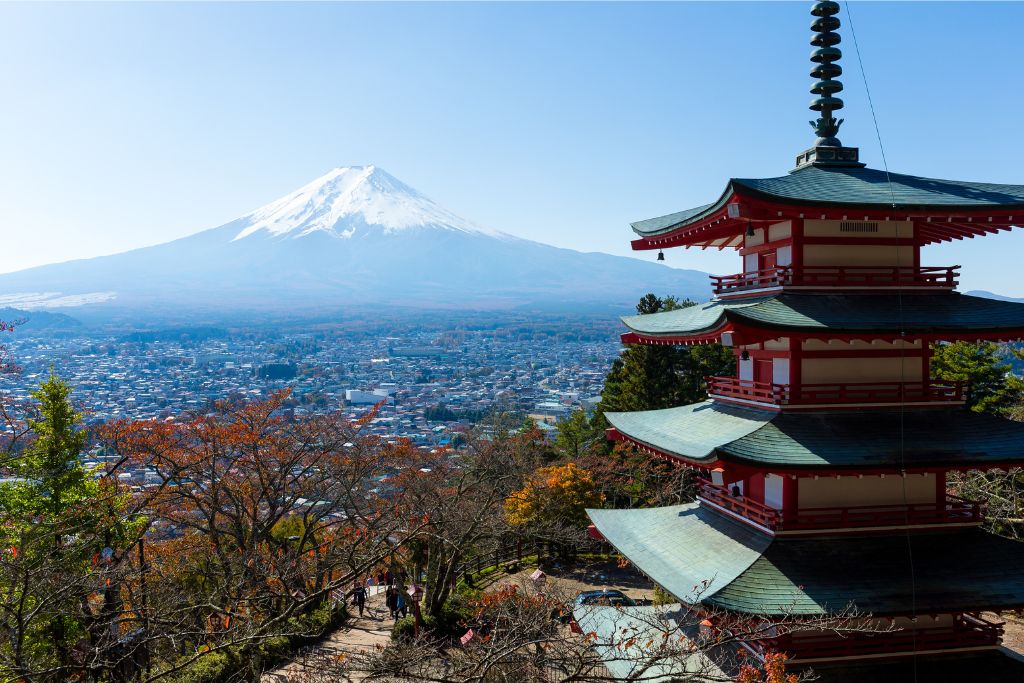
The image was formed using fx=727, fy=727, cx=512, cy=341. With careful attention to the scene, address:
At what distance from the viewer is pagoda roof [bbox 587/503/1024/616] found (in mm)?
8898

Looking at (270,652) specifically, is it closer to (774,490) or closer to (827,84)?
(774,490)

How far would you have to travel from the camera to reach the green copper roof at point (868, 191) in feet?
32.4

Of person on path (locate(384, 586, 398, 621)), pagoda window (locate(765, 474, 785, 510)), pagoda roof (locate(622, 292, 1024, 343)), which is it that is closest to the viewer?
pagoda roof (locate(622, 292, 1024, 343))

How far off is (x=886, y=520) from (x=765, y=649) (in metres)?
2.45

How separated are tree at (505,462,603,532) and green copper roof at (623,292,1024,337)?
13.8 metres

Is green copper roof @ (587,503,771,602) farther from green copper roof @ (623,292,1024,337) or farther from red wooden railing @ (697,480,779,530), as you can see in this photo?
green copper roof @ (623,292,1024,337)

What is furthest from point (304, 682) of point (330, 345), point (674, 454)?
point (330, 345)

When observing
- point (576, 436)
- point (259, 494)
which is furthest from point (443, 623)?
point (576, 436)

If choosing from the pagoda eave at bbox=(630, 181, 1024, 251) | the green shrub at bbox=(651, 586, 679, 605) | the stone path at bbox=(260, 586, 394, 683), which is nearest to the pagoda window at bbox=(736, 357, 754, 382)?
the pagoda eave at bbox=(630, 181, 1024, 251)

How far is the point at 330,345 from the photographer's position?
5463 inches

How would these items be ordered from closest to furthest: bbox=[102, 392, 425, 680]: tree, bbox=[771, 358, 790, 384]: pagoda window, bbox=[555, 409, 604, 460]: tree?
bbox=[771, 358, 790, 384]: pagoda window → bbox=[102, 392, 425, 680]: tree → bbox=[555, 409, 604, 460]: tree

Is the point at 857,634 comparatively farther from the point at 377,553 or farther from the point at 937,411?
the point at 377,553

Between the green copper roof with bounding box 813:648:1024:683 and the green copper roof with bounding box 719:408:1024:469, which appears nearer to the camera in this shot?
the green copper roof with bounding box 719:408:1024:469

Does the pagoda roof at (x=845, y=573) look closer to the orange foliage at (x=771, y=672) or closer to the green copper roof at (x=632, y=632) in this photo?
the orange foliage at (x=771, y=672)
